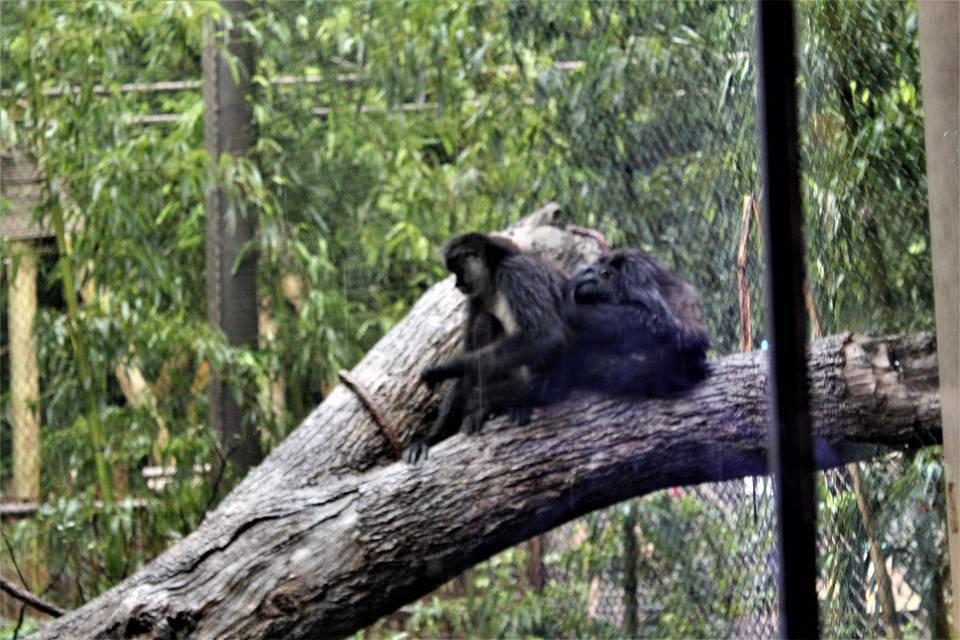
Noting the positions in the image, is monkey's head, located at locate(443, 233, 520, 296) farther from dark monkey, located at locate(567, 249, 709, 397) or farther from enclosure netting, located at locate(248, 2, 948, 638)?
enclosure netting, located at locate(248, 2, 948, 638)

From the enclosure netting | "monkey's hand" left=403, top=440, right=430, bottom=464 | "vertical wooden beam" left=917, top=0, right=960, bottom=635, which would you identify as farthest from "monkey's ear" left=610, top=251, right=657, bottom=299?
"vertical wooden beam" left=917, top=0, right=960, bottom=635

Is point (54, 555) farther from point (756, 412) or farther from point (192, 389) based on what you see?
point (756, 412)

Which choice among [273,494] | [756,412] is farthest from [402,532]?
[756,412]

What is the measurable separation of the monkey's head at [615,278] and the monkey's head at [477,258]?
25 cm

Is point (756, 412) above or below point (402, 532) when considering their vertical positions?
above

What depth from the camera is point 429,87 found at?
4.29m

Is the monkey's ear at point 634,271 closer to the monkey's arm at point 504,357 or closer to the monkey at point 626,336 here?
the monkey at point 626,336

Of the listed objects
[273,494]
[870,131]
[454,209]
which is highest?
[454,209]

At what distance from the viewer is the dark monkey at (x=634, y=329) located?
9.26 feet

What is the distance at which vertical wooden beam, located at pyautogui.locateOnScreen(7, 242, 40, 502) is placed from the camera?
472 cm

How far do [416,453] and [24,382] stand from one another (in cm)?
274

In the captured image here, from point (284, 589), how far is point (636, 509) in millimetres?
1400

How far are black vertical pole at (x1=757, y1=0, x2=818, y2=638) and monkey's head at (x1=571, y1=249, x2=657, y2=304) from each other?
2128mm

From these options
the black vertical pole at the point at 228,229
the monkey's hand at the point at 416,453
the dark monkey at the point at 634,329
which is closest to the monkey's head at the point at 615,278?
the dark monkey at the point at 634,329
